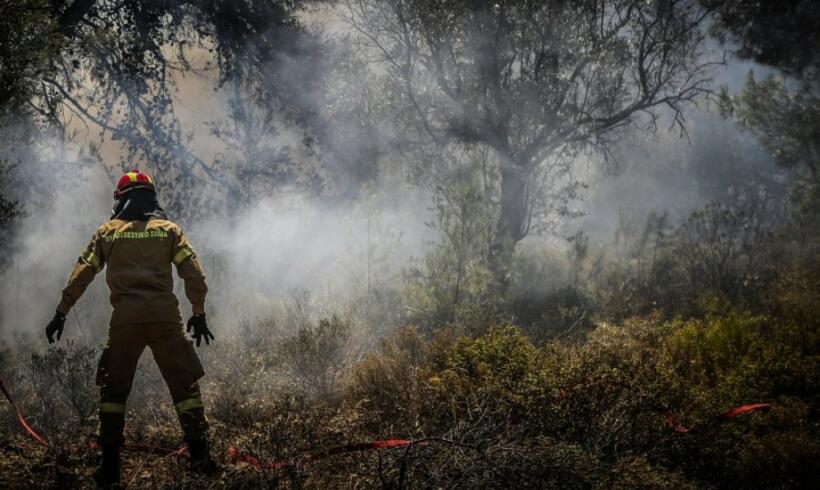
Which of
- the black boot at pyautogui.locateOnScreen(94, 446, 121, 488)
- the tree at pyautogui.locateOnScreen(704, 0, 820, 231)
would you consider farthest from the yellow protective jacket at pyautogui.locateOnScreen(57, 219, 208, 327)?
the tree at pyautogui.locateOnScreen(704, 0, 820, 231)

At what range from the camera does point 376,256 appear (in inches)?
317

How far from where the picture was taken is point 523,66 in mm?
9094

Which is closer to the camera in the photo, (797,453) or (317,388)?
(797,453)

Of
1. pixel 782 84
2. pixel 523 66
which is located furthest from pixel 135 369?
pixel 782 84

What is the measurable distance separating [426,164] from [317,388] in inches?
259

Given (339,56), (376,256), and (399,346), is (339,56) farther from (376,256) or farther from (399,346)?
(399,346)

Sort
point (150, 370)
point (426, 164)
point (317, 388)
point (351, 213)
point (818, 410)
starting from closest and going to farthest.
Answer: point (818, 410) < point (317, 388) < point (150, 370) < point (351, 213) < point (426, 164)

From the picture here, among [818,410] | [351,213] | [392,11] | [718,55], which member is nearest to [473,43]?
[392,11]

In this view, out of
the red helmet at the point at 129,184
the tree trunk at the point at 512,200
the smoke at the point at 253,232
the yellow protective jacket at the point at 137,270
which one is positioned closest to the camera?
the yellow protective jacket at the point at 137,270

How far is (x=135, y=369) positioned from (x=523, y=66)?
7.71m

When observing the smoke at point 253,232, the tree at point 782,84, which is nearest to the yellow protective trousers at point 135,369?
the smoke at point 253,232

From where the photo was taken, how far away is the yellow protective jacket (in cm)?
332

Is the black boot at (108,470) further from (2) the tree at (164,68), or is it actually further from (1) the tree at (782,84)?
(1) the tree at (782,84)

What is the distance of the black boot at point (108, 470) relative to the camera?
3.02 meters
